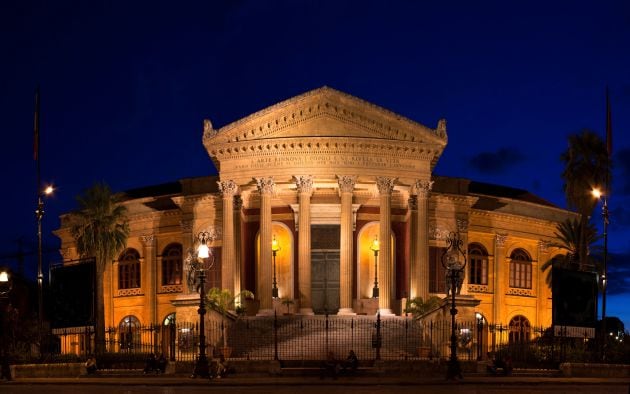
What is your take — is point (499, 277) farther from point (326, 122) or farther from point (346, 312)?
point (326, 122)

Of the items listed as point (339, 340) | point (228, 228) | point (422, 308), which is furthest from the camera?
point (228, 228)

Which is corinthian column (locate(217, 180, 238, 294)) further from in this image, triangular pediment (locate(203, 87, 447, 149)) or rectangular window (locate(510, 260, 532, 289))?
rectangular window (locate(510, 260, 532, 289))

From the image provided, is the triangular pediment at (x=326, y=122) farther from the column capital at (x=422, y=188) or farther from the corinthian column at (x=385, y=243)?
the corinthian column at (x=385, y=243)

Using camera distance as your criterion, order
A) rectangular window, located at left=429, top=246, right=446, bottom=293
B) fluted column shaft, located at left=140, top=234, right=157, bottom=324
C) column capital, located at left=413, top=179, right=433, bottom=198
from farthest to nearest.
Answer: fluted column shaft, located at left=140, top=234, right=157, bottom=324, rectangular window, located at left=429, top=246, right=446, bottom=293, column capital, located at left=413, top=179, right=433, bottom=198

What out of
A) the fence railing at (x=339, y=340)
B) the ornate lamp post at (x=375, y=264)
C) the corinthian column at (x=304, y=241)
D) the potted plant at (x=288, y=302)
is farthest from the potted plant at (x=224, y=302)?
the ornate lamp post at (x=375, y=264)

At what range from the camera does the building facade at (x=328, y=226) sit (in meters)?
48.1

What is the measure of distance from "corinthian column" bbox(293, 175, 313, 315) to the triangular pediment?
88.9 inches

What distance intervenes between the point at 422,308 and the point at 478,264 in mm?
16304

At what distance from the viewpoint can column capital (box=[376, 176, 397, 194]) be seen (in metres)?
48.6

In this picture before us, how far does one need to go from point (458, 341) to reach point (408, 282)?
34.0ft

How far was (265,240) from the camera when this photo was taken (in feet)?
159

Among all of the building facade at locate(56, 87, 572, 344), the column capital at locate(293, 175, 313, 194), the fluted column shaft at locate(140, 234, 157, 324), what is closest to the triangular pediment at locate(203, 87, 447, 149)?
the building facade at locate(56, 87, 572, 344)

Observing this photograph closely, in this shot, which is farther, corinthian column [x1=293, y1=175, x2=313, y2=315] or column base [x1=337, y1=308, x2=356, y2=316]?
corinthian column [x1=293, y1=175, x2=313, y2=315]

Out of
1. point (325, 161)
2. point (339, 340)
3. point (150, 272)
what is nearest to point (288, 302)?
point (325, 161)
